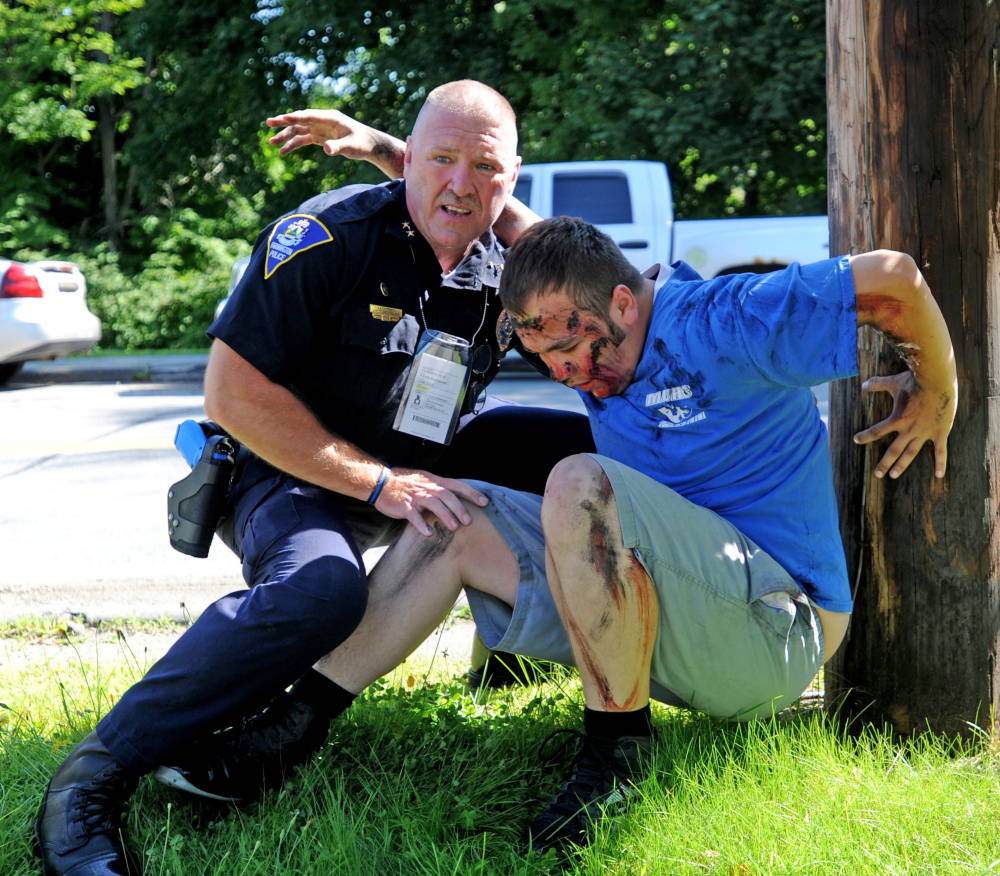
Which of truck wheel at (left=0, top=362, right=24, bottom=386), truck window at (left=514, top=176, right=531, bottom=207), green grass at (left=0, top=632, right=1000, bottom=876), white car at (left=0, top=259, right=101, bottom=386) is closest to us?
green grass at (left=0, top=632, right=1000, bottom=876)

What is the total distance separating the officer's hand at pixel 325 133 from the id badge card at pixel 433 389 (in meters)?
0.70

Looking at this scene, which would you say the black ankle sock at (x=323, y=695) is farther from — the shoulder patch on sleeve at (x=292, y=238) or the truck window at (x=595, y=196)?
the truck window at (x=595, y=196)

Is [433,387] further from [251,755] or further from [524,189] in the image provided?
[524,189]

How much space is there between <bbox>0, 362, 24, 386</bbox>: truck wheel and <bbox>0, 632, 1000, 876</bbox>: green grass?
33.2 feet

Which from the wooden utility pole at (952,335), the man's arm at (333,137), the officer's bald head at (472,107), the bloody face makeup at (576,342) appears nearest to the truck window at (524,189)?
the man's arm at (333,137)

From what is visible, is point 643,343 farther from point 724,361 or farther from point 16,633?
point 16,633

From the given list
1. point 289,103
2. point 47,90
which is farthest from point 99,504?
point 47,90

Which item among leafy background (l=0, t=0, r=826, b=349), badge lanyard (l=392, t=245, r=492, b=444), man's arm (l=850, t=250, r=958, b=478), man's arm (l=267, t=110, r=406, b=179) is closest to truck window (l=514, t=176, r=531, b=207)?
leafy background (l=0, t=0, r=826, b=349)

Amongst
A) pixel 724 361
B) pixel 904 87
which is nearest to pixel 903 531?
pixel 724 361

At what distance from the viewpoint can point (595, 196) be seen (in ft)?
35.3

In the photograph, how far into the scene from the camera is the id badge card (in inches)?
108

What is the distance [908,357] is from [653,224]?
28.2ft

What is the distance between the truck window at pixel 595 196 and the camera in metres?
10.7

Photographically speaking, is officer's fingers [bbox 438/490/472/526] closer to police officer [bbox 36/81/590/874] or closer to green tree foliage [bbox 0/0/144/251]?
police officer [bbox 36/81/590/874]
